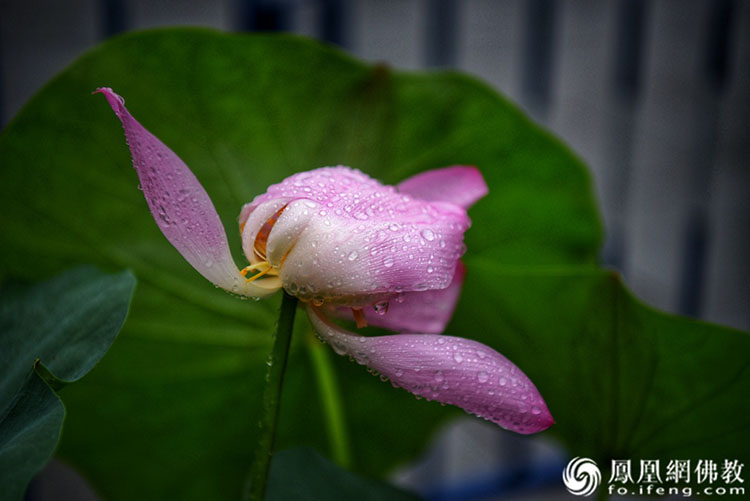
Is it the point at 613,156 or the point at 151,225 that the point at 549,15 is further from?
the point at 151,225

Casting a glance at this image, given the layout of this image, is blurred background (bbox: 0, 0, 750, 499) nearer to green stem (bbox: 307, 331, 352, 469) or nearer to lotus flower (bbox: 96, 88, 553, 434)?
green stem (bbox: 307, 331, 352, 469)

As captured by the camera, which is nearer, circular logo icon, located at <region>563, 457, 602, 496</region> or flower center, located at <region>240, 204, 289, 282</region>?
flower center, located at <region>240, 204, 289, 282</region>

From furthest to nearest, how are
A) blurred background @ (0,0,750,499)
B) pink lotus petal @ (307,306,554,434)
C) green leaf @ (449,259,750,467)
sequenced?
1. blurred background @ (0,0,750,499)
2. green leaf @ (449,259,750,467)
3. pink lotus petal @ (307,306,554,434)

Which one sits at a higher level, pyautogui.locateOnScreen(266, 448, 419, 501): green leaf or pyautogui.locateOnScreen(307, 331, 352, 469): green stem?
pyautogui.locateOnScreen(266, 448, 419, 501): green leaf

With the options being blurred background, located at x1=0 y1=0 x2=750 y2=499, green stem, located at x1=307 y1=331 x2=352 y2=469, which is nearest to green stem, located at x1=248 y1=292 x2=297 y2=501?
green stem, located at x1=307 y1=331 x2=352 y2=469

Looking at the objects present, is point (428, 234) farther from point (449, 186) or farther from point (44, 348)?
point (44, 348)

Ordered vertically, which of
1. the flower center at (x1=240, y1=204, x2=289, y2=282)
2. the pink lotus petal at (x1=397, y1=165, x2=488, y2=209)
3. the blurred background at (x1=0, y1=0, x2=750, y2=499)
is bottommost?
the blurred background at (x1=0, y1=0, x2=750, y2=499)

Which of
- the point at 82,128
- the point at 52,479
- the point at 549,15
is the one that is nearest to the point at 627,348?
the point at 82,128

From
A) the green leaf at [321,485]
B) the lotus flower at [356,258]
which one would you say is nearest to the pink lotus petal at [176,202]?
the lotus flower at [356,258]
